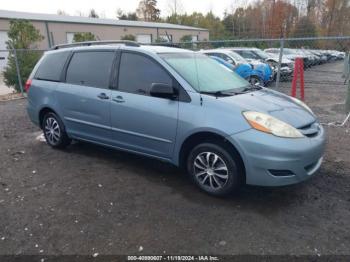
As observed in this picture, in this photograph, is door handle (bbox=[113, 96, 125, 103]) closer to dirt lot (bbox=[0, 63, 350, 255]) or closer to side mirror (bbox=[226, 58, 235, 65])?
dirt lot (bbox=[0, 63, 350, 255])

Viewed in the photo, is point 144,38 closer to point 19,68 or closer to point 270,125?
point 19,68

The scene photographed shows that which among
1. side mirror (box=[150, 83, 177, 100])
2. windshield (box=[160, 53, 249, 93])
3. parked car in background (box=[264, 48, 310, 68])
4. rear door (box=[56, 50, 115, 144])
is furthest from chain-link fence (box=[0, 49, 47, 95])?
parked car in background (box=[264, 48, 310, 68])

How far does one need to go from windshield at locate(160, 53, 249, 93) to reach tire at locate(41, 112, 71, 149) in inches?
91.7

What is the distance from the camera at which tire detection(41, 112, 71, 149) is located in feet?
17.1

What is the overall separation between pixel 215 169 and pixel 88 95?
89.1 inches

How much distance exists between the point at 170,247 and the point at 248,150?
1273mm

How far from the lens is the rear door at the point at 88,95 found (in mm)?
4445

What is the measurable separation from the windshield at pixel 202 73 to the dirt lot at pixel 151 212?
1309mm

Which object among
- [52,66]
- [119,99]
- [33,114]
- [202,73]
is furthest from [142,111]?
[33,114]

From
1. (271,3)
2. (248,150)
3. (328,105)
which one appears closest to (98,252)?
(248,150)

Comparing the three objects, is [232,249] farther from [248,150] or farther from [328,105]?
[328,105]

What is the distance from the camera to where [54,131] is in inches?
210

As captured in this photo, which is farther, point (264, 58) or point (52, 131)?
point (264, 58)

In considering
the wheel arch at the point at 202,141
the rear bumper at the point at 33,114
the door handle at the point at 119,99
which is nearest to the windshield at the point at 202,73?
the wheel arch at the point at 202,141
